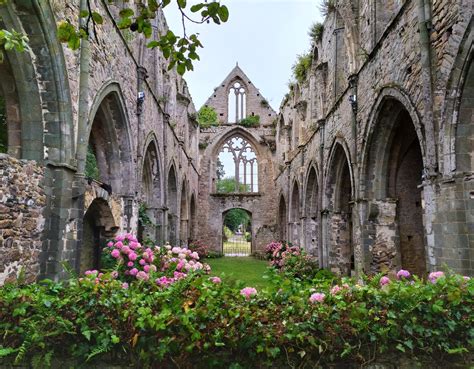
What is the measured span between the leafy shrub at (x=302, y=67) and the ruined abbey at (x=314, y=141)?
48cm

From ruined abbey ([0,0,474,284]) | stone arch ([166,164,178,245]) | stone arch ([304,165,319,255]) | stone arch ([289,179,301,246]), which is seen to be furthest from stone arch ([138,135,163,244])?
stone arch ([289,179,301,246])

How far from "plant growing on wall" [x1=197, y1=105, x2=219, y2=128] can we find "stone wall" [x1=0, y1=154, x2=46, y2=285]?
65.9 ft

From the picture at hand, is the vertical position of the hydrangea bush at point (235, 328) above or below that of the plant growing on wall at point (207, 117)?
below

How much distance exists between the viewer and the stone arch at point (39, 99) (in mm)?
5191

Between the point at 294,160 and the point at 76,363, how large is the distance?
15900mm

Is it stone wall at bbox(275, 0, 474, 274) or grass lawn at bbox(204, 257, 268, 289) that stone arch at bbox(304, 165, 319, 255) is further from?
grass lawn at bbox(204, 257, 268, 289)

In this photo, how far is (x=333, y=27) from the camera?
Answer: 11.9 metres

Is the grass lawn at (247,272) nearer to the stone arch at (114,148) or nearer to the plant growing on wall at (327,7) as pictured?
the stone arch at (114,148)

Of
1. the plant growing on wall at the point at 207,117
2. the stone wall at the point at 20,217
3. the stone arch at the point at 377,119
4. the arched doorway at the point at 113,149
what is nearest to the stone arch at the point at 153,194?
the arched doorway at the point at 113,149

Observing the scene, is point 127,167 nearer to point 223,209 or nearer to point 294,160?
point 294,160

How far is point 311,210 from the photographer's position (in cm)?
1523

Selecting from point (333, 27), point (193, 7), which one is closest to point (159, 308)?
point (193, 7)

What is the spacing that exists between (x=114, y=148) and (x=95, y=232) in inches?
79.5

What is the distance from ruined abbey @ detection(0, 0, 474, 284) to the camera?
5.01 meters
